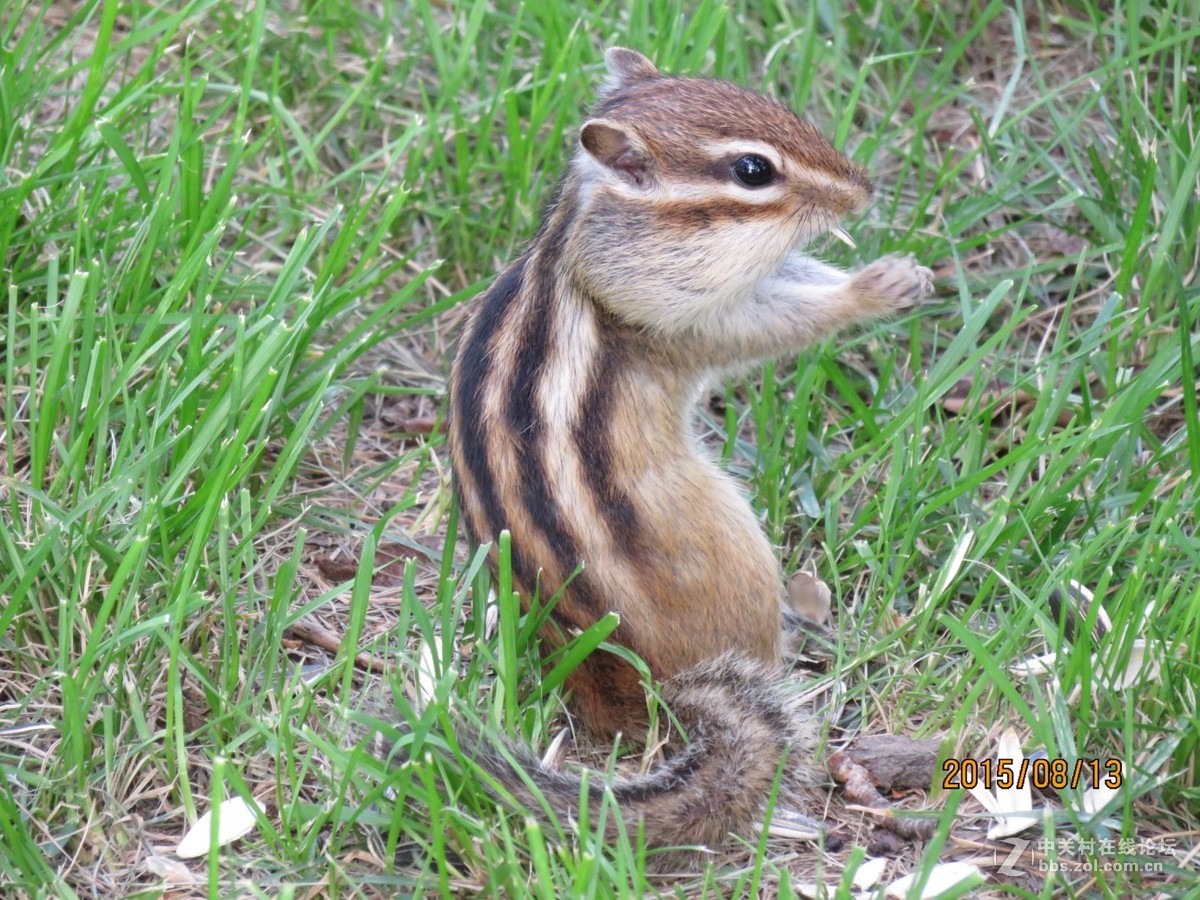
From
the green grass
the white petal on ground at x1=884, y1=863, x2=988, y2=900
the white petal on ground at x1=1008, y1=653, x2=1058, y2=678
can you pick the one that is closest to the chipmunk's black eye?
the green grass

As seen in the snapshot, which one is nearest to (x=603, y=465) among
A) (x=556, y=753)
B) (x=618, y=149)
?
(x=556, y=753)

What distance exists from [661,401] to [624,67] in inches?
43.5

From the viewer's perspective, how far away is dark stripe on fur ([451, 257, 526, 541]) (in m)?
3.46

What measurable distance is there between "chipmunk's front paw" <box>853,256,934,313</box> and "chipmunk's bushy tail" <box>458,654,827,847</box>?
116cm

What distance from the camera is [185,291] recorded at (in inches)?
155

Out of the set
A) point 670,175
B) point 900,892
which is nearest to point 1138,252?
point 670,175

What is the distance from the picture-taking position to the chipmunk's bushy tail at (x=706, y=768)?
307 centimetres

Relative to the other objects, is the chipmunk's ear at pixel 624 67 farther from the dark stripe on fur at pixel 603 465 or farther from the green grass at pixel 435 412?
A: the dark stripe on fur at pixel 603 465

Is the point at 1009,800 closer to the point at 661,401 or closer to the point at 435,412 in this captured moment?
the point at 661,401

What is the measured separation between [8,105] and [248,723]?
212 centimetres

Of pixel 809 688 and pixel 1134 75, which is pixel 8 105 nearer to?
pixel 809 688

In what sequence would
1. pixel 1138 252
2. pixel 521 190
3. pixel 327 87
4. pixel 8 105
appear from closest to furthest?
pixel 8 105, pixel 1138 252, pixel 521 190, pixel 327 87

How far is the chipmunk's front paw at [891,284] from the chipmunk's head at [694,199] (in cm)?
29

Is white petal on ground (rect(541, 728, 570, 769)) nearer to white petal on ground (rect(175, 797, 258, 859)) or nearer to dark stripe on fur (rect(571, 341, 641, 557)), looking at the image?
dark stripe on fur (rect(571, 341, 641, 557))
